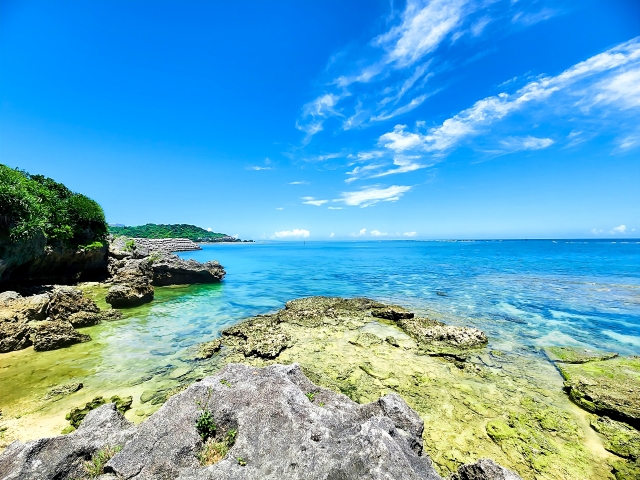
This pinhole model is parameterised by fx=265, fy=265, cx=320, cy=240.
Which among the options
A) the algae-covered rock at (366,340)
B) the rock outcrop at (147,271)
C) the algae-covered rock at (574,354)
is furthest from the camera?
the rock outcrop at (147,271)

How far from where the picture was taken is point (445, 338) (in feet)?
45.6

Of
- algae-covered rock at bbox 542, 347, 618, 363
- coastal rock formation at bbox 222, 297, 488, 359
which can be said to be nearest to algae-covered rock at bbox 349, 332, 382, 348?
coastal rock formation at bbox 222, 297, 488, 359

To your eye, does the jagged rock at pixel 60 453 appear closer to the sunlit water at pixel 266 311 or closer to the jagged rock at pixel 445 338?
the sunlit water at pixel 266 311

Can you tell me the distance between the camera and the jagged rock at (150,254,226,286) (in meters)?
29.1

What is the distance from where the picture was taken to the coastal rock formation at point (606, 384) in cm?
848

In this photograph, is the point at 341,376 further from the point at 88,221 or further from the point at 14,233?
the point at 88,221

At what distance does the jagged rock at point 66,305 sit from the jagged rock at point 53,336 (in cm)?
232

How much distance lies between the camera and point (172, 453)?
443cm

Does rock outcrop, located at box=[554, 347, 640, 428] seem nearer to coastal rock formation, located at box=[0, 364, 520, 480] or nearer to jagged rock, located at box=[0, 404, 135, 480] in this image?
coastal rock formation, located at box=[0, 364, 520, 480]

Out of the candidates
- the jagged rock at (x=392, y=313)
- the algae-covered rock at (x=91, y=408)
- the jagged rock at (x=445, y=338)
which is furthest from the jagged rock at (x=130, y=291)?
the jagged rock at (x=445, y=338)

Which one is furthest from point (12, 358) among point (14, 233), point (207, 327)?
point (14, 233)

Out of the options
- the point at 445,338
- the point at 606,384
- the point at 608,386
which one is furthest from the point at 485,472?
the point at 445,338

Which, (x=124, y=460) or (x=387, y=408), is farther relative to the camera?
(x=387, y=408)

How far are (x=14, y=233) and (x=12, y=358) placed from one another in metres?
10.0
